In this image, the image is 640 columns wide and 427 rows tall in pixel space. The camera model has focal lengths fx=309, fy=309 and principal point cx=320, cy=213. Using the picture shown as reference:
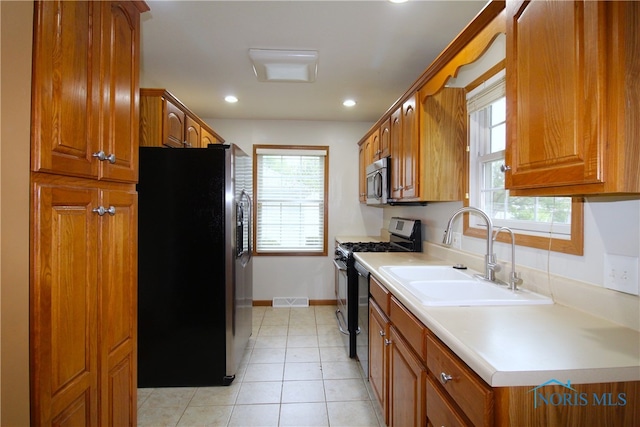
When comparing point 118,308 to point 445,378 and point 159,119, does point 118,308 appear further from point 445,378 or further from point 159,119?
point 159,119

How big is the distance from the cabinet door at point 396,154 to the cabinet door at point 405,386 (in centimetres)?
Answer: 135

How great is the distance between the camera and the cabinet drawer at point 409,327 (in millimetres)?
1214

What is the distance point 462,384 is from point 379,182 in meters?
2.23

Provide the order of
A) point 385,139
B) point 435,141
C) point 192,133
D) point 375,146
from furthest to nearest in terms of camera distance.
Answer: point 375,146, point 192,133, point 385,139, point 435,141

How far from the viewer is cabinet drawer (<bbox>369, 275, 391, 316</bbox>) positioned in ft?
5.61

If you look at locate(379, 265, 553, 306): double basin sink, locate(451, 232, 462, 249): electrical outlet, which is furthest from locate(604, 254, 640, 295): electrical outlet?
locate(451, 232, 462, 249): electrical outlet

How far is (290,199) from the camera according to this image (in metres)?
4.27

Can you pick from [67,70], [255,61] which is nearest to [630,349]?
[67,70]

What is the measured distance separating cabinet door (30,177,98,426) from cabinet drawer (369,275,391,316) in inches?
52.0

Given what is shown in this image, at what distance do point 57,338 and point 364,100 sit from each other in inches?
127

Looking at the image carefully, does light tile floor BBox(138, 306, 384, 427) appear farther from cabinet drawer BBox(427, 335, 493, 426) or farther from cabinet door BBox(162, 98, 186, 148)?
cabinet door BBox(162, 98, 186, 148)

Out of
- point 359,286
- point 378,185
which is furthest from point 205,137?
point 359,286

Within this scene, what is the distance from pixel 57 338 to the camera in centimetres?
94

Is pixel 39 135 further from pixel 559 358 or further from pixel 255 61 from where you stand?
pixel 255 61
